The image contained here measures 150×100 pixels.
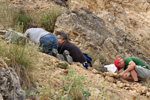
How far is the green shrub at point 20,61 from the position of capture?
8.90 ft

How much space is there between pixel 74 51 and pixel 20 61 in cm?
294

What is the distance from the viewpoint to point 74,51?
565cm

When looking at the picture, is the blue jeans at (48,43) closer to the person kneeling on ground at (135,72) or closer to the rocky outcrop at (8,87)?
the person kneeling on ground at (135,72)

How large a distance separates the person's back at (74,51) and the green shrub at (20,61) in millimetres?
2756

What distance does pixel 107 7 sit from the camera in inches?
431

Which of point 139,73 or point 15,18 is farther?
point 15,18

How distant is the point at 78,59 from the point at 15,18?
354 centimetres

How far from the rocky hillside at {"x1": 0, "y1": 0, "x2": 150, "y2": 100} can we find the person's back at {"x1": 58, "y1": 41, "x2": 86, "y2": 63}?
12.4 inches

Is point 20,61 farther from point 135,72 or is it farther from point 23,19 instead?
point 23,19

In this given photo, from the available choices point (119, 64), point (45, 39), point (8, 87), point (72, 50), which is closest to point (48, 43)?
point (45, 39)

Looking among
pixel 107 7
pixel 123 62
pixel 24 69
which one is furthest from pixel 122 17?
pixel 24 69

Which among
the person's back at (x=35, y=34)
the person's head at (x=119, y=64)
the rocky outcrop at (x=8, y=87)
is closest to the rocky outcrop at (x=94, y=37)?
the person's head at (x=119, y=64)

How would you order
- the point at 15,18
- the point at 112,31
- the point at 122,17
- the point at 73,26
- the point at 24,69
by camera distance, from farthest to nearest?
the point at 122,17
the point at 112,31
the point at 15,18
the point at 73,26
the point at 24,69

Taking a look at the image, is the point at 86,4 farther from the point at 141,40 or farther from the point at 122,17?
the point at 141,40
